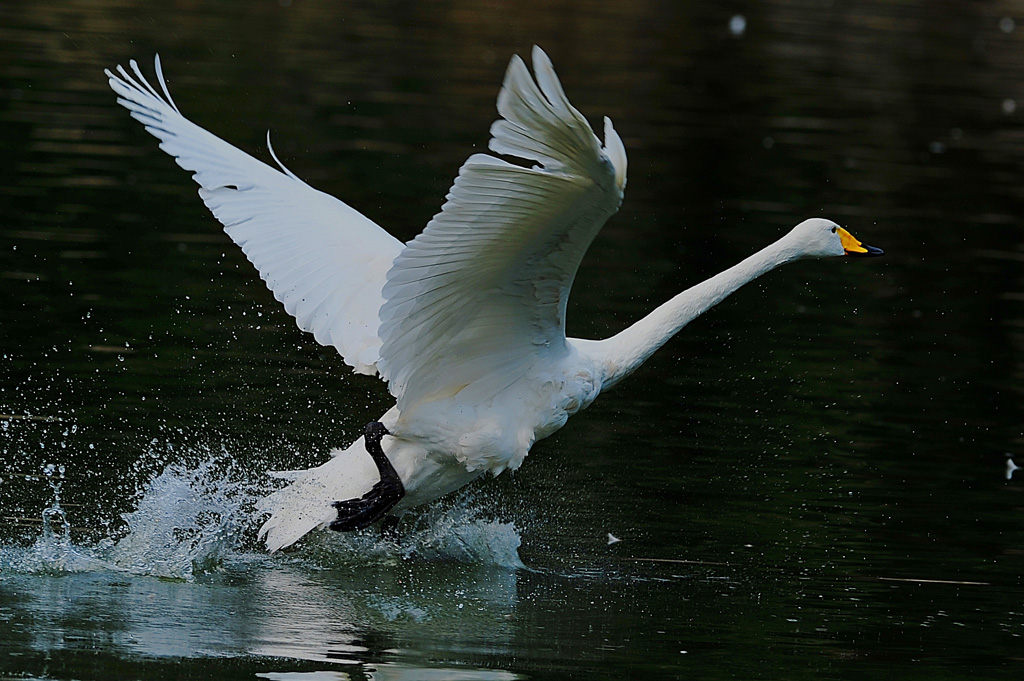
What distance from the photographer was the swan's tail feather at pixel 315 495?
796 cm

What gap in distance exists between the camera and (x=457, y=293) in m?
7.41

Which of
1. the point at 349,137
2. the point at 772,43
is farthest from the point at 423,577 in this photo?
the point at 772,43

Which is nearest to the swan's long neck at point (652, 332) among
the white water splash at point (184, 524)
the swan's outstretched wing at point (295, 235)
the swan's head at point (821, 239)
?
the swan's head at point (821, 239)

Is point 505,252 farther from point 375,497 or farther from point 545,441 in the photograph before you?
point 545,441

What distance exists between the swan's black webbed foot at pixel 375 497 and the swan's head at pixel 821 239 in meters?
2.51

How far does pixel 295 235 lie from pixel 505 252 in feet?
7.29

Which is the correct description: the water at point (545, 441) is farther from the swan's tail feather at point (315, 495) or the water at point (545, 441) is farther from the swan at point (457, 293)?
the swan at point (457, 293)

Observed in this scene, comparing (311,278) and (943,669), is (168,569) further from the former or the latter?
(943,669)

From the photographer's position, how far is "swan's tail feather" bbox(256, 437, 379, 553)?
796 cm

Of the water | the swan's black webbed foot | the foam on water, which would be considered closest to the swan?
the swan's black webbed foot

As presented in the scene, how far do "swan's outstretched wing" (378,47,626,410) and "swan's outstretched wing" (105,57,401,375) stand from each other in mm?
670

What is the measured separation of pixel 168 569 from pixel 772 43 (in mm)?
→ 31273

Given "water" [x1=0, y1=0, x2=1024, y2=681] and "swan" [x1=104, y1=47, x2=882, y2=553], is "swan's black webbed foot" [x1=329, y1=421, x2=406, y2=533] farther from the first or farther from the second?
"water" [x1=0, y1=0, x2=1024, y2=681]

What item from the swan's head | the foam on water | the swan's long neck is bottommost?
the foam on water
